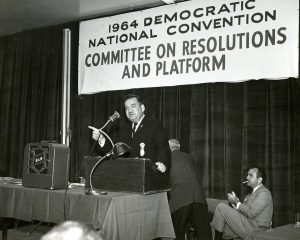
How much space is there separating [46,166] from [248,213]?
2190 mm

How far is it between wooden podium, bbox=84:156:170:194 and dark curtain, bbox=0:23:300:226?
59.4 inches

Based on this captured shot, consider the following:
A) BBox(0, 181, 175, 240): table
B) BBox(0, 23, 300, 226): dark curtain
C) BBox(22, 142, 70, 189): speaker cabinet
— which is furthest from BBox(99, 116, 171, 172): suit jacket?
BBox(0, 23, 300, 226): dark curtain

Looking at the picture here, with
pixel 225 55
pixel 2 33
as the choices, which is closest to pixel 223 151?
pixel 225 55

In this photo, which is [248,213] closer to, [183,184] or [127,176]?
[183,184]

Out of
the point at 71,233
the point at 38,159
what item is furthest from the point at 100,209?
the point at 71,233

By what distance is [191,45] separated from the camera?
4988mm

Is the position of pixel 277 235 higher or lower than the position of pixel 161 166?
lower

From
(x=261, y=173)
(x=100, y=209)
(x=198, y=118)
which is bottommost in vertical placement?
(x=100, y=209)

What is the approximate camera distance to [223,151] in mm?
5211

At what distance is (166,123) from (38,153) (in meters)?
2.65

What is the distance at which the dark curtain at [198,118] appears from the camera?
15.8ft

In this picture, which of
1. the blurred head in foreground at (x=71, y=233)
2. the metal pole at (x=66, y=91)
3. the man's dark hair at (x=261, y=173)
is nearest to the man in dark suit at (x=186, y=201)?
the man's dark hair at (x=261, y=173)

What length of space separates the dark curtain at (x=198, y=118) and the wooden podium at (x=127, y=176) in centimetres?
151

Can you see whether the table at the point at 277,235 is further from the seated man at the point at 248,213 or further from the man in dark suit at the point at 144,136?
the seated man at the point at 248,213
